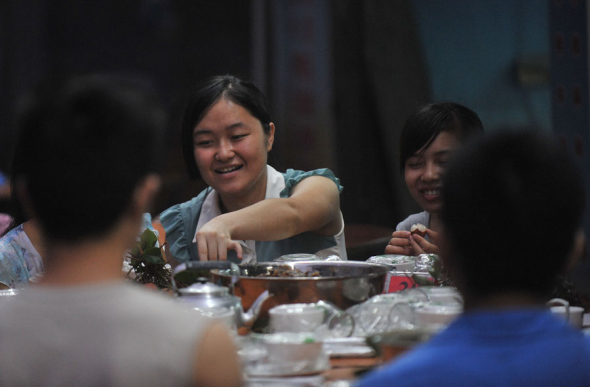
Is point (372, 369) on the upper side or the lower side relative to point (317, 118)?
lower

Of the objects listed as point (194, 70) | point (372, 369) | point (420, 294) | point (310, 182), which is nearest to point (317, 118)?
point (194, 70)

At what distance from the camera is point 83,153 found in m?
0.99

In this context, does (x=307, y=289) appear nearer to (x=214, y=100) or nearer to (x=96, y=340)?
(x=96, y=340)

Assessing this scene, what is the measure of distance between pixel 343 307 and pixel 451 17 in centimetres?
411

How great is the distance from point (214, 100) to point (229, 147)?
181mm

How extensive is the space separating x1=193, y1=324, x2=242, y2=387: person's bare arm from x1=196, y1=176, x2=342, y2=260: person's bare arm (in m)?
1.07

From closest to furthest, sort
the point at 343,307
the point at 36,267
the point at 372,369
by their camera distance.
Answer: the point at 372,369 < the point at 343,307 < the point at 36,267

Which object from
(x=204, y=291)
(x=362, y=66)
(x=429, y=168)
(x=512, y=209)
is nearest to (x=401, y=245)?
(x=429, y=168)

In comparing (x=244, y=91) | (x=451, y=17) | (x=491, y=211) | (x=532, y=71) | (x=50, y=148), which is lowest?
(x=491, y=211)

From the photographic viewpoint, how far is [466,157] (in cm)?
98

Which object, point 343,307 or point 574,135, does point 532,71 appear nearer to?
point 574,135

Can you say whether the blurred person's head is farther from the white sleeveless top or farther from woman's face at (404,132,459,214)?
the white sleeveless top

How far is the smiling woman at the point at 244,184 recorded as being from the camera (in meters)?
2.71

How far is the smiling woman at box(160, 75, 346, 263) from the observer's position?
2.71m
